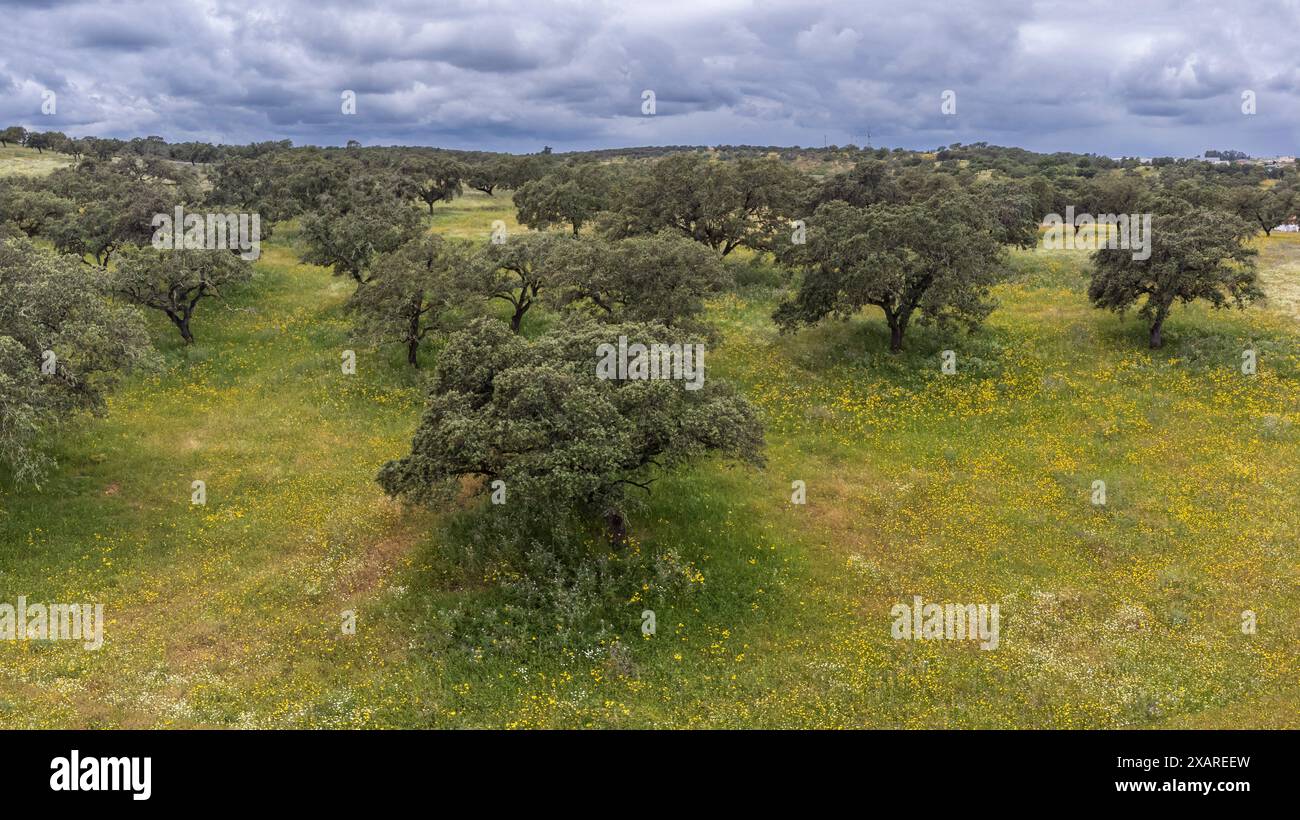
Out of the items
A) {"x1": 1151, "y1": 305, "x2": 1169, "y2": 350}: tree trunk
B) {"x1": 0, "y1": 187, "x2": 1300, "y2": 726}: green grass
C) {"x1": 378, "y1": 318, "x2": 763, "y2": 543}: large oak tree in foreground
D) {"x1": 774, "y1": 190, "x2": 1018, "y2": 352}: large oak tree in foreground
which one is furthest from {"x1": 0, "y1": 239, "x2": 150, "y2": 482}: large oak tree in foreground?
{"x1": 1151, "y1": 305, "x2": 1169, "y2": 350}: tree trunk

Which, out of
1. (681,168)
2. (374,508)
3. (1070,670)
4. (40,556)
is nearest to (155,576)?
(40,556)

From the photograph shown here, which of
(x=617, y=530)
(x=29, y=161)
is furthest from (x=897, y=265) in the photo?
(x=29, y=161)

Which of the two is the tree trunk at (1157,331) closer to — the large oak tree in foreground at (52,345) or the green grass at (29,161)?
the large oak tree in foreground at (52,345)

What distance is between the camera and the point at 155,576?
2375 centimetres

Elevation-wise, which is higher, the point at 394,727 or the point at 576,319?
the point at 576,319

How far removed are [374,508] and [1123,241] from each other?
4274cm

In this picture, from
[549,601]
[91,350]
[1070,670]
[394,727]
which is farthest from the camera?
[91,350]

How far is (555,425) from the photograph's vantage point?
837 inches

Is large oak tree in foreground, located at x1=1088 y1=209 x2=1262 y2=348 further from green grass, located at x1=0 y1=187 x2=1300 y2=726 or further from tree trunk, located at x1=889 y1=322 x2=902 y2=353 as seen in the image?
tree trunk, located at x1=889 y1=322 x2=902 y2=353

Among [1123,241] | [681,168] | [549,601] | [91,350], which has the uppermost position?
[681,168]

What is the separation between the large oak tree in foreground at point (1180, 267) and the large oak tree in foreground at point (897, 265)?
6738mm

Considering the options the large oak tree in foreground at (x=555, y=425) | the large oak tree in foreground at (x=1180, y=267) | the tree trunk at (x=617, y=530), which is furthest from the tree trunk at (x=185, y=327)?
the large oak tree in foreground at (x=1180, y=267)

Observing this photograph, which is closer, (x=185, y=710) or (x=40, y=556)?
(x=185, y=710)

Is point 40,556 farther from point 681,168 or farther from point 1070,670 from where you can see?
point 681,168
